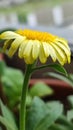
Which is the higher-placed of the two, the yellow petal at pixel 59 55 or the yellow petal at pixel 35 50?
the yellow petal at pixel 35 50

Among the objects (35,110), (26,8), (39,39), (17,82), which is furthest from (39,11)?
(39,39)

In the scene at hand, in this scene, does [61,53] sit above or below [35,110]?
above

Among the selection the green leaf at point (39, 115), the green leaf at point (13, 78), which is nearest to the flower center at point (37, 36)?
the green leaf at point (39, 115)

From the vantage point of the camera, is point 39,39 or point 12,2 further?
point 12,2

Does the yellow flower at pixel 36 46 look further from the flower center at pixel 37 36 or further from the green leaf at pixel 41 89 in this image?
the green leaf at pixel 41 89

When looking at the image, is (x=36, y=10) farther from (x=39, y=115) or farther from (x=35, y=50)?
(x=35, y=50)

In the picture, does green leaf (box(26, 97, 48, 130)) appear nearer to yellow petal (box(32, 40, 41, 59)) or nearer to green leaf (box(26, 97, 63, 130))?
green leaf (box(26, 97, 63, 130))

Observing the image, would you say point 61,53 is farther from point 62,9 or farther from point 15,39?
point 62,9

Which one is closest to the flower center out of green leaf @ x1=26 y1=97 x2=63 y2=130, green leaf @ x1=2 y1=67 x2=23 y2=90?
green leaf @ x1=26 y1=97 x2=63 y2=130
